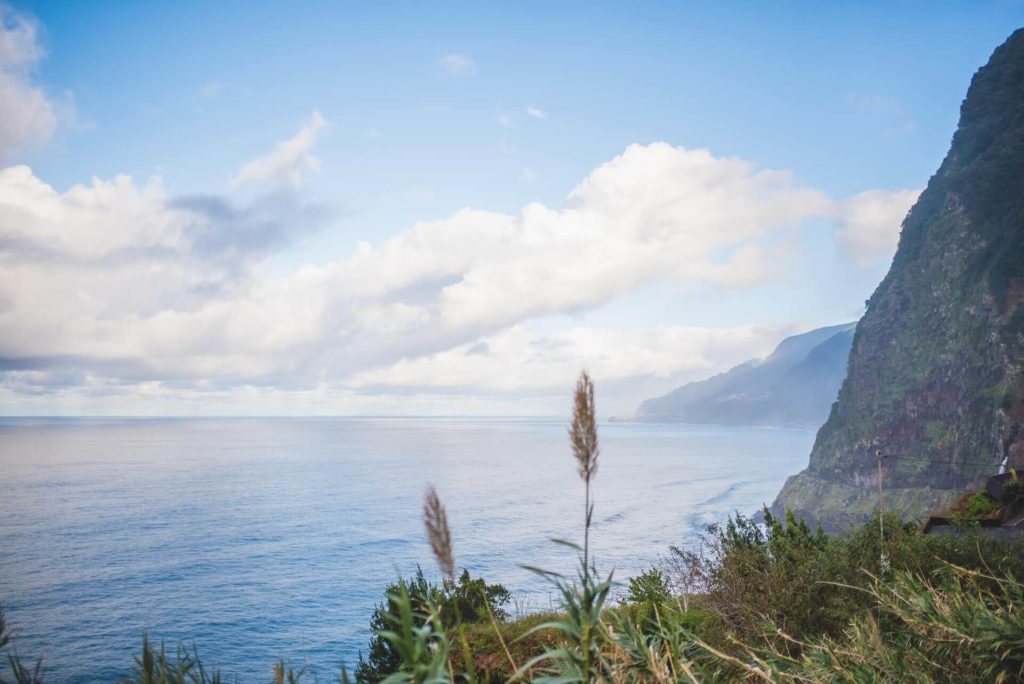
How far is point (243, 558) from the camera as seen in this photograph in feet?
181

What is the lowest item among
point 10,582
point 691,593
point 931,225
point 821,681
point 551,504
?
point 551,504

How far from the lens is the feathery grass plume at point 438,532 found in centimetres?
132

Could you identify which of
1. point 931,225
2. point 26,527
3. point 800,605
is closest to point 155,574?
point 26,527

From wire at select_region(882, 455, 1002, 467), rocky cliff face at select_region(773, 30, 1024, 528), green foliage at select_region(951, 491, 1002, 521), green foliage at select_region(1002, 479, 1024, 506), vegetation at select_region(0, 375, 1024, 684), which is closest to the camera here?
vegetation at select_region(0, 375, 1024, 684)

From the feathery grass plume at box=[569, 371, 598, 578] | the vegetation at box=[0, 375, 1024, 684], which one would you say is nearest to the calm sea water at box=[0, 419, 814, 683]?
the vegetation at box=[0, 375, 1024, 684]

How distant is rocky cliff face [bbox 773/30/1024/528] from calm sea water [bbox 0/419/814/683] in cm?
1703

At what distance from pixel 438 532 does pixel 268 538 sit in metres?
68.3

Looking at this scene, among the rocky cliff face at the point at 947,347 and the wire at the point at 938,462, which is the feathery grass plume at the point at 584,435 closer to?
the rocky cliff face at the point at 947,347

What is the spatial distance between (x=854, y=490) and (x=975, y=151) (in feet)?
155

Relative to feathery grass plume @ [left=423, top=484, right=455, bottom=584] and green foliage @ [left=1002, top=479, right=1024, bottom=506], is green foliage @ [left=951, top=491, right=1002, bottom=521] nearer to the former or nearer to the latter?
green foliage @ [left=1002, top=479, right=1024, bottom=506]

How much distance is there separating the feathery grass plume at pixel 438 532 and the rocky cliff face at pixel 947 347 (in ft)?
203

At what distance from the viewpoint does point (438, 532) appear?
137 centimetres

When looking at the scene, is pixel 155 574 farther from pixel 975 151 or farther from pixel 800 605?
pixel 975 151

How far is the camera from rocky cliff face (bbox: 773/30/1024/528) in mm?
59094
